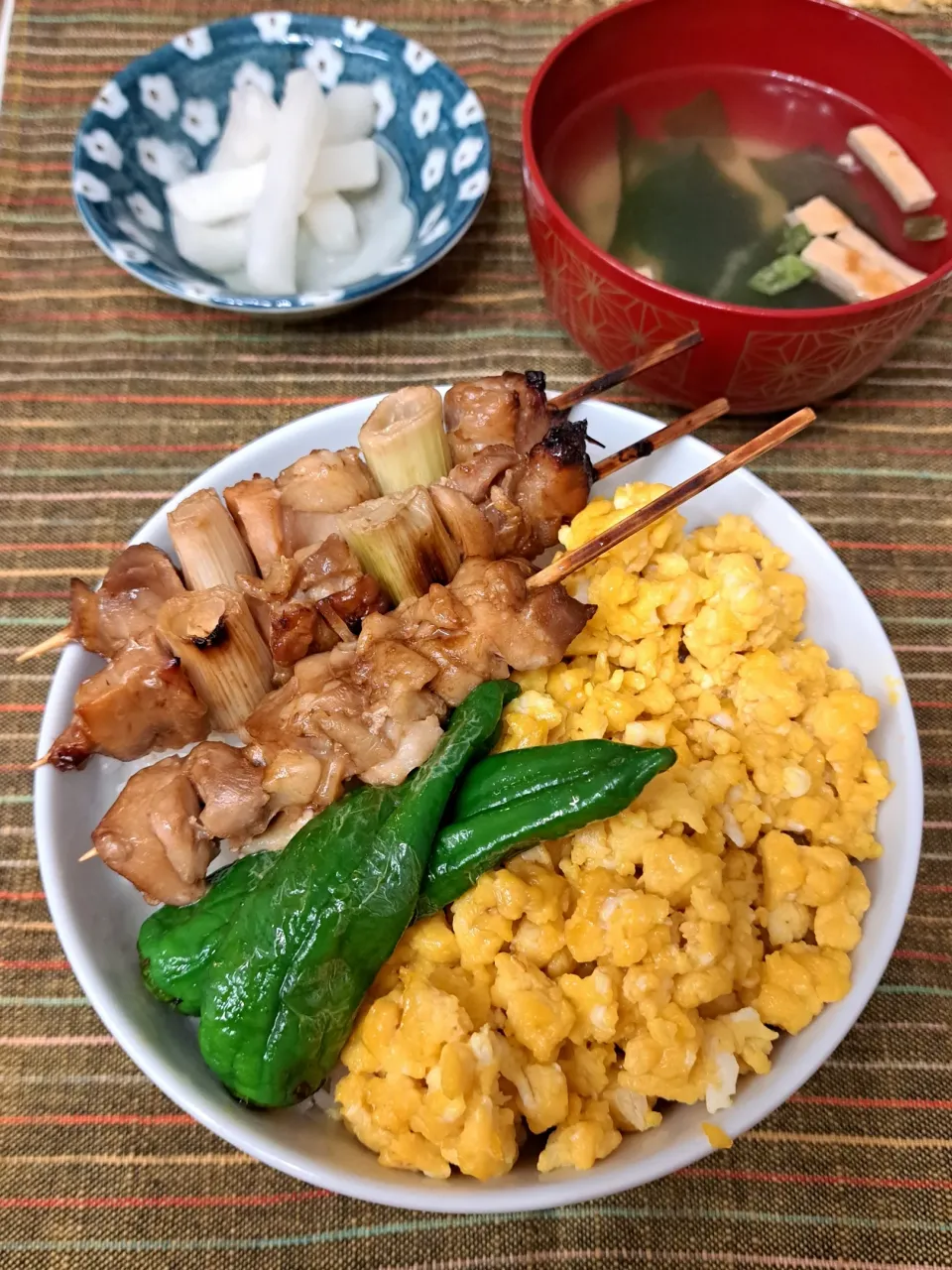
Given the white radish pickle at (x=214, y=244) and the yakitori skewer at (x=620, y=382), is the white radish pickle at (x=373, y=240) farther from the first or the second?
the yakitori skewer at (x=620, y=382)

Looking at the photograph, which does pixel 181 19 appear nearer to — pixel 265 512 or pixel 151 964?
pixel 265 512

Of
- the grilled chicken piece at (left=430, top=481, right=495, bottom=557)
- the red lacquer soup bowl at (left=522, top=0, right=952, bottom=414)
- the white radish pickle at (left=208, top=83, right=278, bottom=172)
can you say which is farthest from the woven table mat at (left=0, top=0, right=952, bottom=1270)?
the grilled chicken piece at (left=430, top=481, right=495, bottom=557)

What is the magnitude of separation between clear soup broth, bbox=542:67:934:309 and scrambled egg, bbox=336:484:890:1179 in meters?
0.91

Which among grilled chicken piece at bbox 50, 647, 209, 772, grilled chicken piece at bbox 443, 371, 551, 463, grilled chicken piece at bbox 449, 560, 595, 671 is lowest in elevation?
grilled chicken piece at bbox 50, 647, 209, 772

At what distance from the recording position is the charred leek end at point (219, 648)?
1.59 meters

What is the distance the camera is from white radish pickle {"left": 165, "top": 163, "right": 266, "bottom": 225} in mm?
2576

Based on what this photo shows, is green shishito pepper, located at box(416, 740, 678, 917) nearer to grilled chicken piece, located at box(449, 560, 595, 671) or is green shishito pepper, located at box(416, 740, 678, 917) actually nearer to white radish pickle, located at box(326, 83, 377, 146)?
grilled chicken piece, located at box(449, 560, 595, 671)

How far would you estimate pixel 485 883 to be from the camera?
4.94 ft

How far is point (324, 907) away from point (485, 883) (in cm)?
28

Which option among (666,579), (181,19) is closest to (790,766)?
(666,579)

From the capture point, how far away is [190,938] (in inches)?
60.7

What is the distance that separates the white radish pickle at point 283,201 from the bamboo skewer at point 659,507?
142 centimetres

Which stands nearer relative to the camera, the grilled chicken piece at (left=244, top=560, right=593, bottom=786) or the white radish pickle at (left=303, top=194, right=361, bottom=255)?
the grilled chicken piece at (left=244, top=560, right=593, bottom=786)

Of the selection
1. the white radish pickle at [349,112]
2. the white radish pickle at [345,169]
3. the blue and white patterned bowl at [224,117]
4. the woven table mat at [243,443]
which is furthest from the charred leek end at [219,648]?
the white radish pickle at [349,112]
